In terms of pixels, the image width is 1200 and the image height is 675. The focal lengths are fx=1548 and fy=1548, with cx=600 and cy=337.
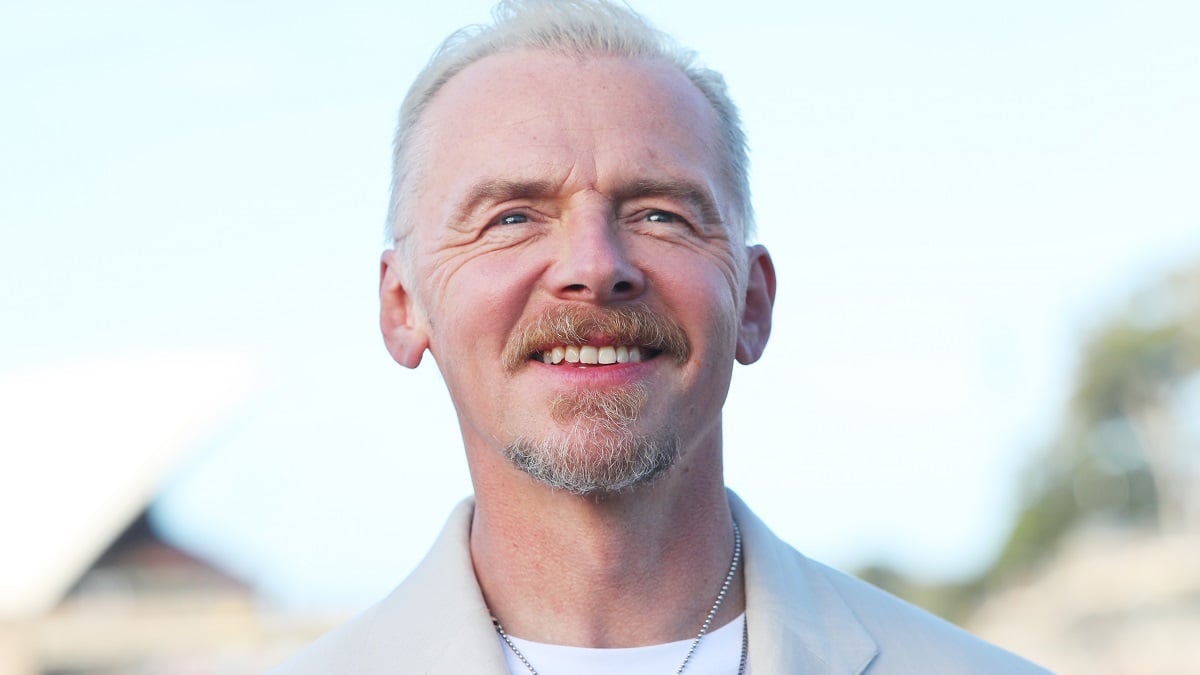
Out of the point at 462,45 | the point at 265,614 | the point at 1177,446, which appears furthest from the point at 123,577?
the point at 1177,446

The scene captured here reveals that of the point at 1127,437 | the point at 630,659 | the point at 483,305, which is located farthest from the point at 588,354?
the point at 1127,437

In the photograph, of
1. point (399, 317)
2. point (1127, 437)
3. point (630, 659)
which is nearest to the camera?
point (630, 659)

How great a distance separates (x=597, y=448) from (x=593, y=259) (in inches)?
14.3

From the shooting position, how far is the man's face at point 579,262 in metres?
2.99

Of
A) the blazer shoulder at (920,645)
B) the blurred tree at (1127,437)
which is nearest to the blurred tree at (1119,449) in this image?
the blurred tree at (1127,437)

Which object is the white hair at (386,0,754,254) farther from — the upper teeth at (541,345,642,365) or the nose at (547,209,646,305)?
the upper teeth at (541,345,642,365)

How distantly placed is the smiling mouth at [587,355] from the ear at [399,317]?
1.39 ft

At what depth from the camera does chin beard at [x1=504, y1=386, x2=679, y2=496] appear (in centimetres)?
296

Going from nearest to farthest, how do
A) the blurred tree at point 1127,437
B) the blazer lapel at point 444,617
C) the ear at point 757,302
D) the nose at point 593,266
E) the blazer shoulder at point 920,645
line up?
the nose at point 593,266 → the blazer lapel at point 444,617 → the blazer shoulder at point 920,645 → the ear at point 757,302 → the blurred tree at point 1127,437

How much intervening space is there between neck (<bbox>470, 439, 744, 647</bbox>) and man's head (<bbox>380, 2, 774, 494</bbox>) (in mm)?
101

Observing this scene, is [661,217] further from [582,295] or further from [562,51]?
[562,51]

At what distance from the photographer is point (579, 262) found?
298 centimetres

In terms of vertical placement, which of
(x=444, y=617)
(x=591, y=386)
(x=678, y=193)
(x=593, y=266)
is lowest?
(x=444, y=617)

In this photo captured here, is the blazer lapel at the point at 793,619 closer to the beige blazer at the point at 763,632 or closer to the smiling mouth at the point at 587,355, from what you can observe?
the beige blazer at the point at 763,632
